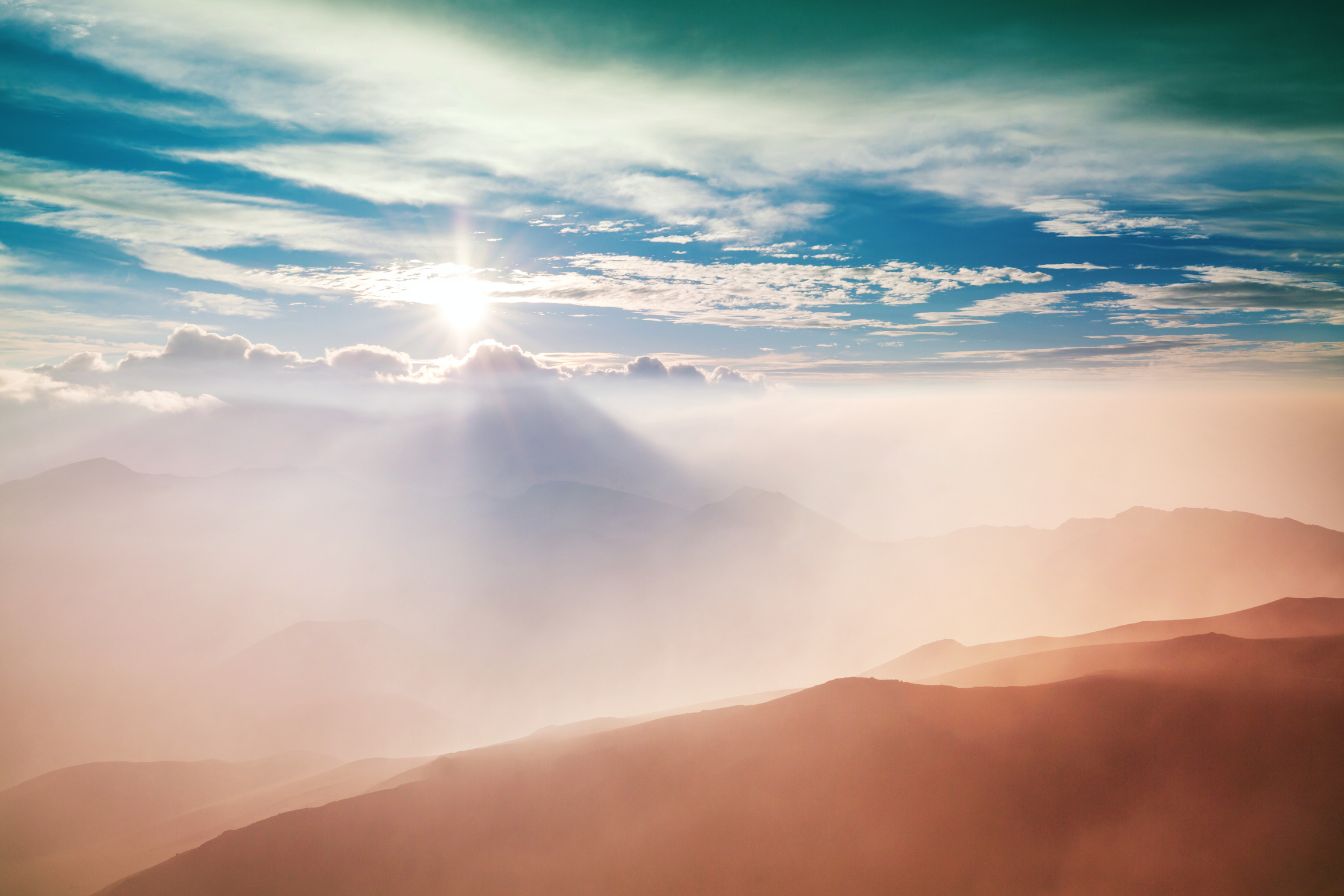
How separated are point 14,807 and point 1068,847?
146 metres

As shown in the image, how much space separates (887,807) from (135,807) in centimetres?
12951

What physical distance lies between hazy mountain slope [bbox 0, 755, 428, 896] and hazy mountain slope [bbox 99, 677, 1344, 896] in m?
14.2

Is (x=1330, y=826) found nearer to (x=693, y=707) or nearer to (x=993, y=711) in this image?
(x=993, y=711)

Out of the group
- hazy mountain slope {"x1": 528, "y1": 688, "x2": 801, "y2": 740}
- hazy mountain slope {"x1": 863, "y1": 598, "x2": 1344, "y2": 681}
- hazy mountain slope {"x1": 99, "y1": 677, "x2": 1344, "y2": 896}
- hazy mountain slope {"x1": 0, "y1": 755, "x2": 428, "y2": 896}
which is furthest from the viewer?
hazy mountain slope {"x1": 0, "y1": 755, "x2": 428, "y2": 896}

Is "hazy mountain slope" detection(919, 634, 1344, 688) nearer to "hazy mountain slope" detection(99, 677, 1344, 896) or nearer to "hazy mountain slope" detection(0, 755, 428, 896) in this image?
"hazy mountain slope" detection(99, 677, 1344, 896)

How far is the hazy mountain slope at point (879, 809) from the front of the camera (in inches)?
1146

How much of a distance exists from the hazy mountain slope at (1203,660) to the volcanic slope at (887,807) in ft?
1.50

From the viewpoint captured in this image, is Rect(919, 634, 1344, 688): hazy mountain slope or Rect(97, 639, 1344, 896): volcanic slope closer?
Rect(97, 639, 1344, 896): volcanic slope

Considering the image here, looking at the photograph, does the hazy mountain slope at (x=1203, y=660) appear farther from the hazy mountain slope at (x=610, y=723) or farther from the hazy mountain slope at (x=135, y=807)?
the hazy mountain slope at (x=135, y=807)

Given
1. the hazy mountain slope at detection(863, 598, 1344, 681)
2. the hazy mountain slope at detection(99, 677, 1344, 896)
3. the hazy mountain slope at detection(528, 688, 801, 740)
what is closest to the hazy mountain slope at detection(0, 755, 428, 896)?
the hazy mountain slope at detection(99, 677, 1344, 896)

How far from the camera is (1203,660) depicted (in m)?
39.0

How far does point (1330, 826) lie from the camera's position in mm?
26844

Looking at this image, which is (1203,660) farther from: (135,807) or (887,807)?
(135,807)

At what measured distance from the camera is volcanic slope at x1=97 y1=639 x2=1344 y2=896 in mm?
29125
